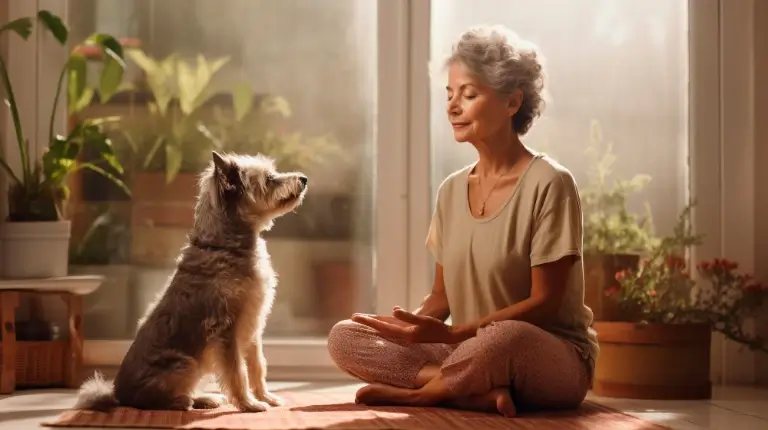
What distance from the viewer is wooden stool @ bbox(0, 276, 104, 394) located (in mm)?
3871

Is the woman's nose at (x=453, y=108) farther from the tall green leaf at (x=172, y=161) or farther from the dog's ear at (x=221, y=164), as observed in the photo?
the tall green leaf at (x=172, y=161)

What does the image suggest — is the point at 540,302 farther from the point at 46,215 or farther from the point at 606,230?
the point at 46,215

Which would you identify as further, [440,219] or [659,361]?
[659,361]

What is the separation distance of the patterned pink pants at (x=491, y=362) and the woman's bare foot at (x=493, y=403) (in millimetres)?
21

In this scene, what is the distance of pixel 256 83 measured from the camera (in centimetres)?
443

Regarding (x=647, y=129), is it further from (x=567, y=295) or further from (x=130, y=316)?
(x=130, y=316)

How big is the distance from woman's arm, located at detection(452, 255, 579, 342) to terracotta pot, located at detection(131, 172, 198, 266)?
163 centimetres

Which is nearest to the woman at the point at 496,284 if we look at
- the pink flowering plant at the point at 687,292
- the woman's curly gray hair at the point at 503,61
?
the woman's curly gray hair at the point at 503,61

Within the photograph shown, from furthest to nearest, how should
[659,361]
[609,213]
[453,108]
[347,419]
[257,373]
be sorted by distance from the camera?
[609,213], [659,361], [453,108], [257,373], [347,419]

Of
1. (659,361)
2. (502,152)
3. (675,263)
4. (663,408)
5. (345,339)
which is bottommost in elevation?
(663,408)

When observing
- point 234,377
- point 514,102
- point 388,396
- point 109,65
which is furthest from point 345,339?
point 109,65

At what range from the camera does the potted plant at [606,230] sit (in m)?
4.04

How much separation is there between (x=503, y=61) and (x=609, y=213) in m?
1.28

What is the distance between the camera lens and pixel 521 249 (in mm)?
3227
